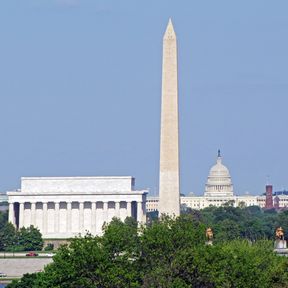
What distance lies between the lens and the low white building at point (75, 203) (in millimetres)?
167375

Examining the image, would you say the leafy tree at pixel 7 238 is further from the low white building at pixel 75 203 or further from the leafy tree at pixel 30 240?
the low white building at pixel 75 203

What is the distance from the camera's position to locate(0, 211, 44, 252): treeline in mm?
138375

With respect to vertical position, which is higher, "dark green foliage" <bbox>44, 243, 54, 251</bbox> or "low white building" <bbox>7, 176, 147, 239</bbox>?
"low white building" <bbox>7, 176, 147, 239</bbox>

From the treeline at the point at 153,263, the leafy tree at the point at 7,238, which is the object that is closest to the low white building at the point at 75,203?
the leafy tree at the point at 7,238

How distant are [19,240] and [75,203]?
1067 inches

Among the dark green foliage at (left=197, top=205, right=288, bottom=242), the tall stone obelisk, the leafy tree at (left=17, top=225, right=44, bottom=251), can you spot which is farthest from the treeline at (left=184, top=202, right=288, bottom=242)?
the tall stone obelisk

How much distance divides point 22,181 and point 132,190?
947 cm

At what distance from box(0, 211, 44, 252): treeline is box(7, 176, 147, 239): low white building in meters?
20.4

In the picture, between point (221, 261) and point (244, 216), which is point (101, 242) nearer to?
point (221, 261)

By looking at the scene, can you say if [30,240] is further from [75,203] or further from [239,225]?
[75,203]

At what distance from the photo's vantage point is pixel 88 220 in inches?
6604

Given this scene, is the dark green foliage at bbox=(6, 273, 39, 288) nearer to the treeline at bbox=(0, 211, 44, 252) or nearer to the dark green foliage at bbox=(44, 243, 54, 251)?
the treeline at bbox=(0, 211, 44, 252)

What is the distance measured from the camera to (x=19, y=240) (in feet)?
465

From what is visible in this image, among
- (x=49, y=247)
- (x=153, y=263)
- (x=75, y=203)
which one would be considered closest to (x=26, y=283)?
(x=153, y=263)
